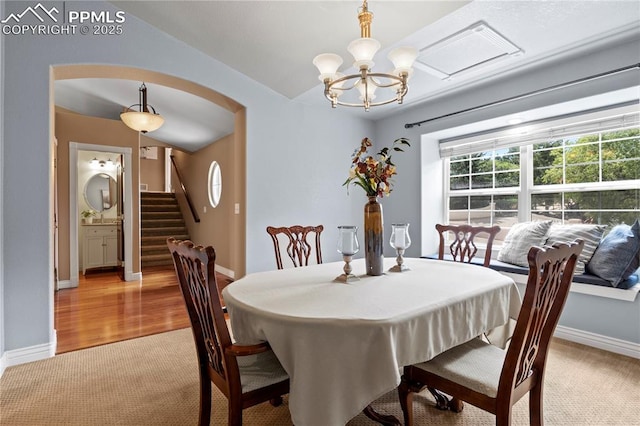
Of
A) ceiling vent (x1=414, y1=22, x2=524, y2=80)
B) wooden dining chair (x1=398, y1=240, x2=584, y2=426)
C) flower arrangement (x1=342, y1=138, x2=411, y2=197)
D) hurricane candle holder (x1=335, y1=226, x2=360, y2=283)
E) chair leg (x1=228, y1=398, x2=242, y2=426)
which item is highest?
ceiling vent (x1=414, y1=22, x2=524, y2=80)

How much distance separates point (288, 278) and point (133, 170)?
451cm

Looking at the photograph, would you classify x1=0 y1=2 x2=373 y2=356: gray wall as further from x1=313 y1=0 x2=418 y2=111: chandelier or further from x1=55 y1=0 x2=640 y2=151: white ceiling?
x1=313 y1=0 x2=418 y2=111: chandelier

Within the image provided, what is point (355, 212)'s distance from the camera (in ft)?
14.1

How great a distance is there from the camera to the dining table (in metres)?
1.07

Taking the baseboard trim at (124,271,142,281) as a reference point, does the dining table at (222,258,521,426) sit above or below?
above

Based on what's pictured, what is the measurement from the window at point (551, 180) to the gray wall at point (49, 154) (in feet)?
4.95

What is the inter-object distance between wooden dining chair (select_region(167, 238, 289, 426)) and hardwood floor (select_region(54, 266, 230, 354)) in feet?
6.20

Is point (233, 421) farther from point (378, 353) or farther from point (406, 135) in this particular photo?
point (406, 135)

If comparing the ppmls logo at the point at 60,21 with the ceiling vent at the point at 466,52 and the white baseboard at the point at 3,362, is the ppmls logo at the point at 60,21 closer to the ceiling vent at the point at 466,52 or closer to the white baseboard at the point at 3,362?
the white baseboard at the point at 3,362

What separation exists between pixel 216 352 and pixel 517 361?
1.12 meters

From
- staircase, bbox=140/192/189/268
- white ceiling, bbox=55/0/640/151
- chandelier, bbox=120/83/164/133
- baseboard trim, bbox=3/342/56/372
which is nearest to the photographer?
white ceiling, bbox=55/0/640/151

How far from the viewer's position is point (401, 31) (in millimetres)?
2375

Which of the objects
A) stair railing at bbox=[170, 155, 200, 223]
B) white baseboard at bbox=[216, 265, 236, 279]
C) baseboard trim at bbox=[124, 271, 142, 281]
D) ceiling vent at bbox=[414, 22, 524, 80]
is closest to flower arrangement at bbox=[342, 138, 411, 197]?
ceiling vent at bbox=[414, 22, 524, 80]

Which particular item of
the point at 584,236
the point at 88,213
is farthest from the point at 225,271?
the point at 584,236
